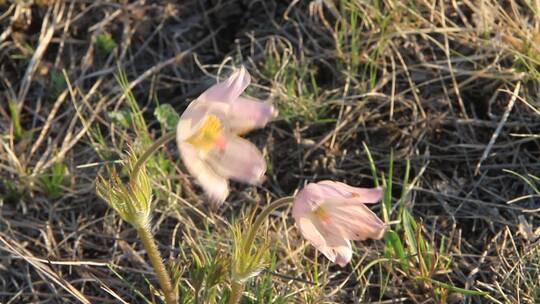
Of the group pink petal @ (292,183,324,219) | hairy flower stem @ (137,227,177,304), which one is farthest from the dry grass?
pink petal @ (292,183,324,219)

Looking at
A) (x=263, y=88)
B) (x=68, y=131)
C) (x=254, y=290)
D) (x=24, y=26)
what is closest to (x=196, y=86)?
(x=263, y=88)

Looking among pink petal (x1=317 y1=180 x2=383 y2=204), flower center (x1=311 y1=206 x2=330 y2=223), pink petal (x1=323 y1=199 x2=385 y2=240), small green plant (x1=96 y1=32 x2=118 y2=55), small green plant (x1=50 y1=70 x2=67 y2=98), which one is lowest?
small green plant (x1=50 y1=70 x2=67 y2=98)

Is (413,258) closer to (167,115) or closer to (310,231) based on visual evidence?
(310,231)

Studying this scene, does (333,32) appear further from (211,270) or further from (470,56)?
(211,270)

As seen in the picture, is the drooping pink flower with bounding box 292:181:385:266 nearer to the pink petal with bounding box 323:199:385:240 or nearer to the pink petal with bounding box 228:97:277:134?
the pink petal with bounding box 323:199:385:240

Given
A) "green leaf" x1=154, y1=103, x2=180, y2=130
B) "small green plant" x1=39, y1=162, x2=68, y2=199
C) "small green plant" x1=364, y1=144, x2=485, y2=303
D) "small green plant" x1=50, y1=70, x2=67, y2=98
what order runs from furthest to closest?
"small green plant" x1=50, y1=70, x2=67, y2=98, "green leaf" x1=154, y1=103, x2=180, y2=130, "small green plant" x1=39, y1=162, x2=68, y2=199, "small green plant" x1=364, y1=144, x2=485, y2=303

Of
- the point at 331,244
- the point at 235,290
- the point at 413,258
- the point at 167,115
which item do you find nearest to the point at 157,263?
the point at 235,290
